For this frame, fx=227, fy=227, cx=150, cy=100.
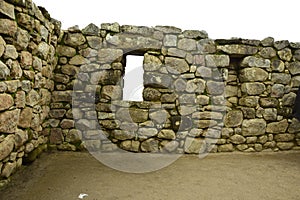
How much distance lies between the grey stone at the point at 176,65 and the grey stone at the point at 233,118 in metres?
1.05

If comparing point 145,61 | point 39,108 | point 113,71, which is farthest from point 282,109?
point 39,108

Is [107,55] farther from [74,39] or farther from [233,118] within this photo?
[233,118]

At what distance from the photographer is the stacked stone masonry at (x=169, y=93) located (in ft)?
11.6

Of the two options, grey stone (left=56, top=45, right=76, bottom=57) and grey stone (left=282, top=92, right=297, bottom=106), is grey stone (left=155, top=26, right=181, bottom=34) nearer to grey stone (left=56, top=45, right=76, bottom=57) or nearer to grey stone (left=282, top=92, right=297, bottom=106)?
grey stone (left=56, top=45, right=76, bottom=57)

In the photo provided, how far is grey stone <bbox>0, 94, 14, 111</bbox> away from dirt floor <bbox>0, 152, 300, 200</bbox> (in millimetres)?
805

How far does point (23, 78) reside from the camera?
8.27ft

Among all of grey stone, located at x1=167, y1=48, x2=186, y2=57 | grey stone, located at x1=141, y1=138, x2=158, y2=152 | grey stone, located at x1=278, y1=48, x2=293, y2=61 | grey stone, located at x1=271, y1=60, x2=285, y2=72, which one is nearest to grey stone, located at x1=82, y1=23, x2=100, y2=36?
grey stone, located at x1=167, y1=48, x2=186, y2=57

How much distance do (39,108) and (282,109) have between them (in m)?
3.88

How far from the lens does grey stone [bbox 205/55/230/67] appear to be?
3.74m

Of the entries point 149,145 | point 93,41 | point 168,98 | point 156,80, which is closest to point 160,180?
point 149,145

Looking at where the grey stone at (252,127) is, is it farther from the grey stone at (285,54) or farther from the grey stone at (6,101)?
the grey stone at (6,101)

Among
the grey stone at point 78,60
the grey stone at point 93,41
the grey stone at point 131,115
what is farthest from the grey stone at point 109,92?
the grey stone at point 93,41

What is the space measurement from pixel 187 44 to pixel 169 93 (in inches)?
33.6

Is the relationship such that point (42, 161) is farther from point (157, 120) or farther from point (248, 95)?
point (248, 95)
